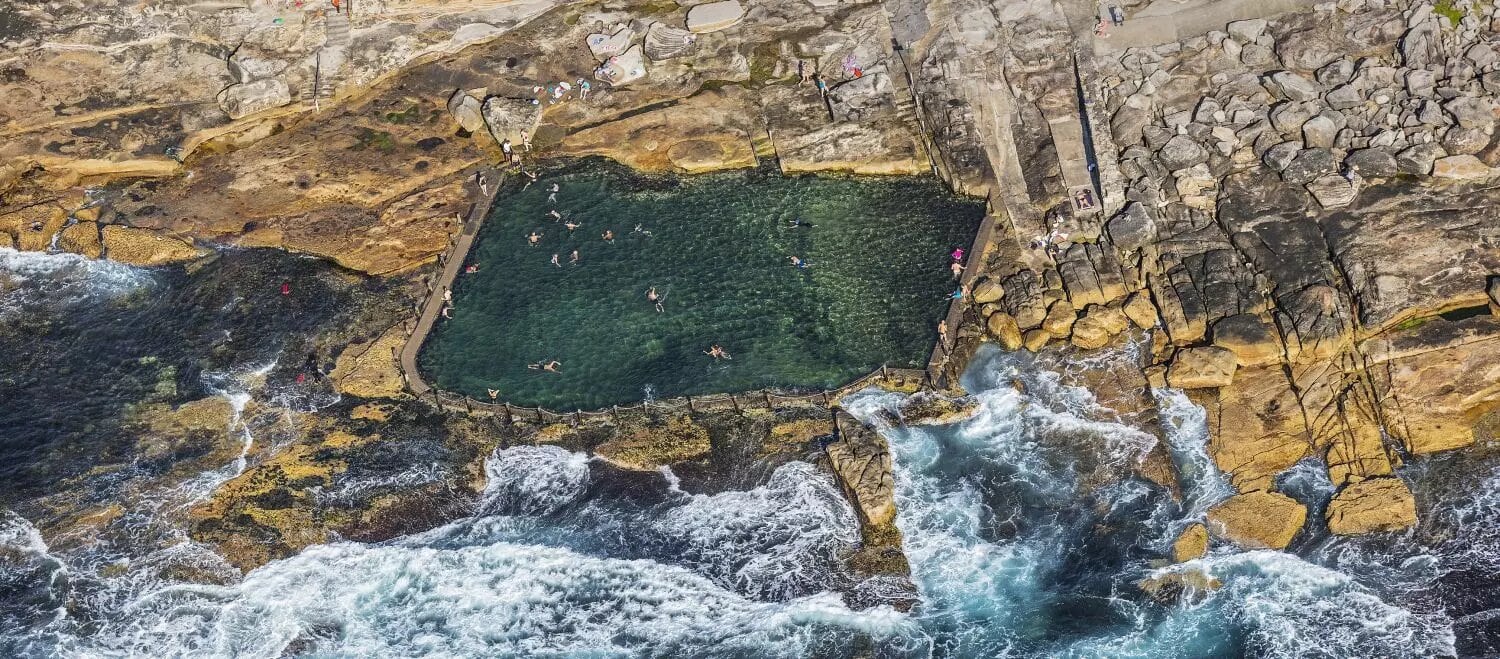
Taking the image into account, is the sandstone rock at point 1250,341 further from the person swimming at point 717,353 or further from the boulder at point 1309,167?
the person swimming at point 717,353

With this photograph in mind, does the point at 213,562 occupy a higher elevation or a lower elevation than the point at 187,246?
lower

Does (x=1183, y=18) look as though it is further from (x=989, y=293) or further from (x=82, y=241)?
(x=82, y=241)

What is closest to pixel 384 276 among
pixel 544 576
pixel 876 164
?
pixel 544 576

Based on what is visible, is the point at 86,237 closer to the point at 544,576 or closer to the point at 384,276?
the point at 384,276

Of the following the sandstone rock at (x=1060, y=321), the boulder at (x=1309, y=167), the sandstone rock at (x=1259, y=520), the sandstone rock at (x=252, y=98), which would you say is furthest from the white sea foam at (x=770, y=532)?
the sandstone rock at (x=252, y=98)

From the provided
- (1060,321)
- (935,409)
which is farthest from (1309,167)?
(935,409)

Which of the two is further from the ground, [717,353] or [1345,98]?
[1345,98]
